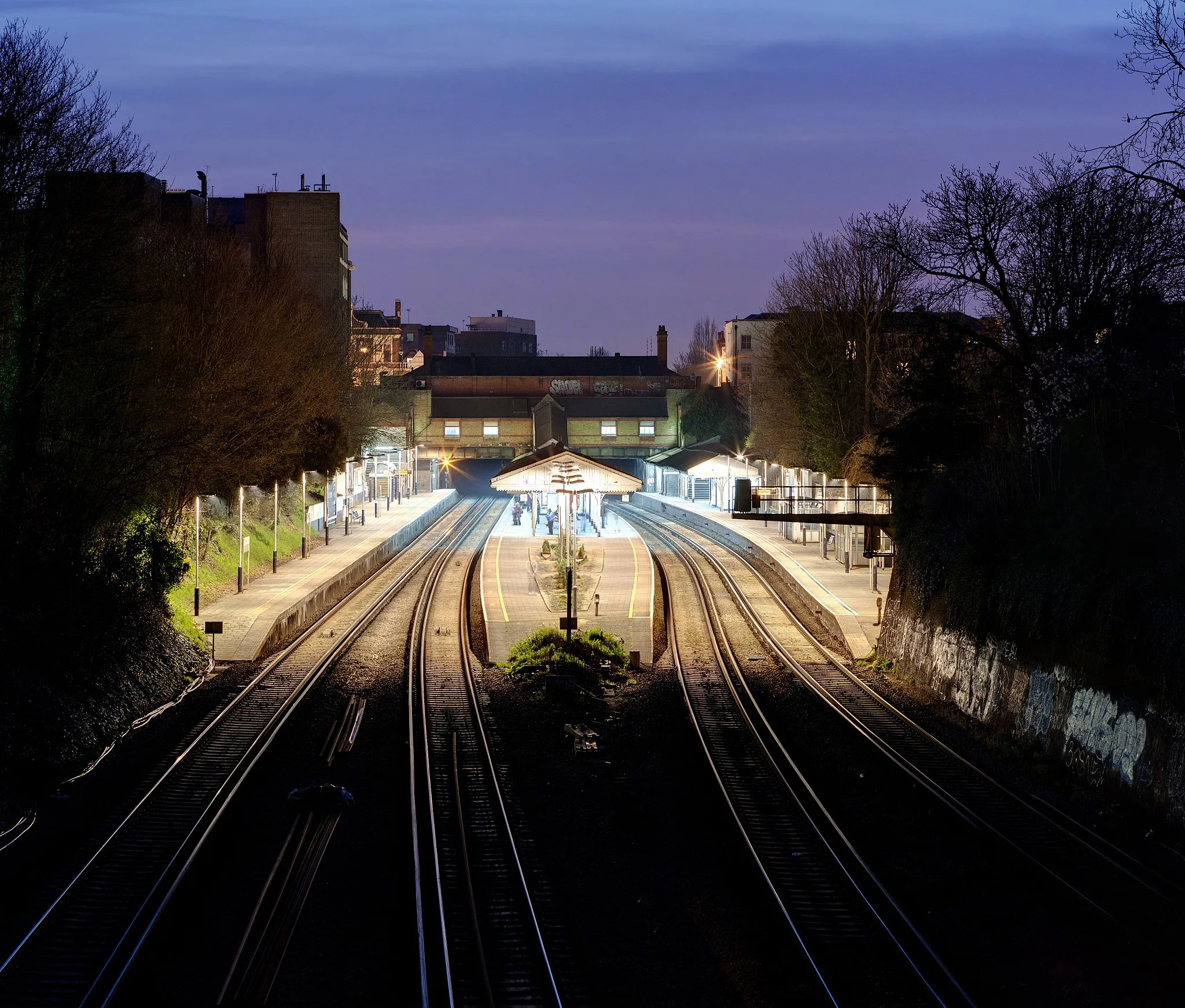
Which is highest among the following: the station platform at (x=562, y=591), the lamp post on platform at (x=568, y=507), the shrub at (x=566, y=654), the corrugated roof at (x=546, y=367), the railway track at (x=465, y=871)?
the corrugated roof at (x=546, y=367)

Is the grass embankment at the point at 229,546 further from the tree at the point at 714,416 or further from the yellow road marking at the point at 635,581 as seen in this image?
the tree at the point at 714,416

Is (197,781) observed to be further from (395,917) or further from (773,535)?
(773,535)

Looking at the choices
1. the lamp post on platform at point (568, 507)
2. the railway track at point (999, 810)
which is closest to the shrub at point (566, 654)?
the lamp post on platform at point (568, 507)

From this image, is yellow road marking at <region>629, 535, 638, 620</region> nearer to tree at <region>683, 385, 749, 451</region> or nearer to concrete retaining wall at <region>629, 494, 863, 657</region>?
concrete retaining wall at <region>629, 494, 863, 657</region>

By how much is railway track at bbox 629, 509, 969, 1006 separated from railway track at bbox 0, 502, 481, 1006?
14.1 feet

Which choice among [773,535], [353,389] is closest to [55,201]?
[773,535]

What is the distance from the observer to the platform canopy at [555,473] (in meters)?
29.9

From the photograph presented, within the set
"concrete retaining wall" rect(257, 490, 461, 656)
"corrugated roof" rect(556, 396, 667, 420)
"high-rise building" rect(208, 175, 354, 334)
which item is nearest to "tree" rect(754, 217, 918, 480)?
"concrete retaining wall" rect(257, 490, 461, 656)

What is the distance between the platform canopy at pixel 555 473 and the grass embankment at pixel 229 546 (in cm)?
614

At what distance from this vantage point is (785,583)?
27531 mm

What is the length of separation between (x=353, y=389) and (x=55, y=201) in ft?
103

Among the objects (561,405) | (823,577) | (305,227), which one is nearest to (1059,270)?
(823,577)

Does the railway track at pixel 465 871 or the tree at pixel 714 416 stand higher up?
the tree at pixel 714 416

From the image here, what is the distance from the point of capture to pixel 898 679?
17.0 meters
